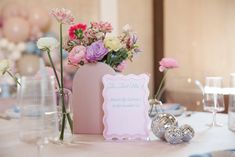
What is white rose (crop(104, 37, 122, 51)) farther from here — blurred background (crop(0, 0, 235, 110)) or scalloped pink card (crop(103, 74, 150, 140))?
blurred background (crop(0, 0, 235, 110))

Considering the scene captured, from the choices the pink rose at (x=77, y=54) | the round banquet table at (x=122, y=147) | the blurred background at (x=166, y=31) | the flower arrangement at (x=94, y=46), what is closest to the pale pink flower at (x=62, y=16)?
the flower arrangement at (x=94, y=46)

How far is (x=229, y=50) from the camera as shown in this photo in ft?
11.0

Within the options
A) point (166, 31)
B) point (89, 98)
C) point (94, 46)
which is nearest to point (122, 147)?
point (89, 98)

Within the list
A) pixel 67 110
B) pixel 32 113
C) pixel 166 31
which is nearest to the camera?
pixel 32 113

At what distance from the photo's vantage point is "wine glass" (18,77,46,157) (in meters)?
1.04

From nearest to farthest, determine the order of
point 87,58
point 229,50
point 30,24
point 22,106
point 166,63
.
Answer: point 22,106
point 87,58
point 166,63
point 30,24
point 229,50

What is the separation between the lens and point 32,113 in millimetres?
1051

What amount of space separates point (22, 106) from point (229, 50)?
2.64 meters

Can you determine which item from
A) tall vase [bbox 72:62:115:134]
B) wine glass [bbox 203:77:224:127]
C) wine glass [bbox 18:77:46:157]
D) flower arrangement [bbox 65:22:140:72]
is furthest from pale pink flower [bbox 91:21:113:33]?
wine glass [bbox 203:77:224:127]

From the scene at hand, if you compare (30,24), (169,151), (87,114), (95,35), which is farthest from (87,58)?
(30,24)

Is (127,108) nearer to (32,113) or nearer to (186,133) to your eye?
(186,133)

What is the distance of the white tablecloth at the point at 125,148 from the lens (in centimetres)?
108

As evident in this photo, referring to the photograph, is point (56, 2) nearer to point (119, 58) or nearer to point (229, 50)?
point (229, 50)

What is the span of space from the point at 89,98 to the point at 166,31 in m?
2.53
